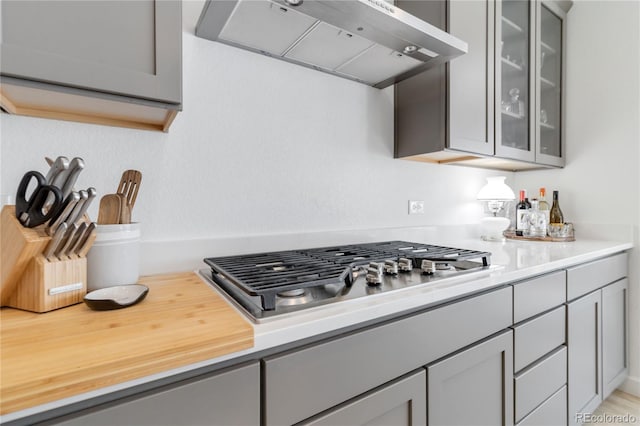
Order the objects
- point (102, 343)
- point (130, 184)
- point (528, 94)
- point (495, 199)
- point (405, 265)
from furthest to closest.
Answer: point (495, 199), point (528, 94), point (405, 265), point (130, 184), point (102, 343)

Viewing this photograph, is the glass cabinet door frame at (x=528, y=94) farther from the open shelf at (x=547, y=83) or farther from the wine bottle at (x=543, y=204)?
the wine bottle at (x=543, y=204)

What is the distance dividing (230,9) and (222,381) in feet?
3.37

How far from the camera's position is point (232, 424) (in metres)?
0.56

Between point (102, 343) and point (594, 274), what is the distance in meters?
2.02

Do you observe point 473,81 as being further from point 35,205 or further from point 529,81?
point 35,205

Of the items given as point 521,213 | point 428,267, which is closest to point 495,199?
point 521,213

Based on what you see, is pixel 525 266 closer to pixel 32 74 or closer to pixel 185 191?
pixel 185 191

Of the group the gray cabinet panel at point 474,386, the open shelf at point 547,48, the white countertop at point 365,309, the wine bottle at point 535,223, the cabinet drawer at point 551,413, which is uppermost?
the open shelf at point 547,48

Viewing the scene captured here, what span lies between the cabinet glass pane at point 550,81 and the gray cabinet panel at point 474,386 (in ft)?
5.10

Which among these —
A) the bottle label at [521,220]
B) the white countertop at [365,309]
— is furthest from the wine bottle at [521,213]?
the white countertop at [365,309]

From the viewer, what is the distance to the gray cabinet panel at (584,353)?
142 cm

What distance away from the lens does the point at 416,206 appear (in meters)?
1.82

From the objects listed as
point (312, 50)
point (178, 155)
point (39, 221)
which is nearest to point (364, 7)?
point (312, 50)

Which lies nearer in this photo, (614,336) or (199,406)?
(199,406)
